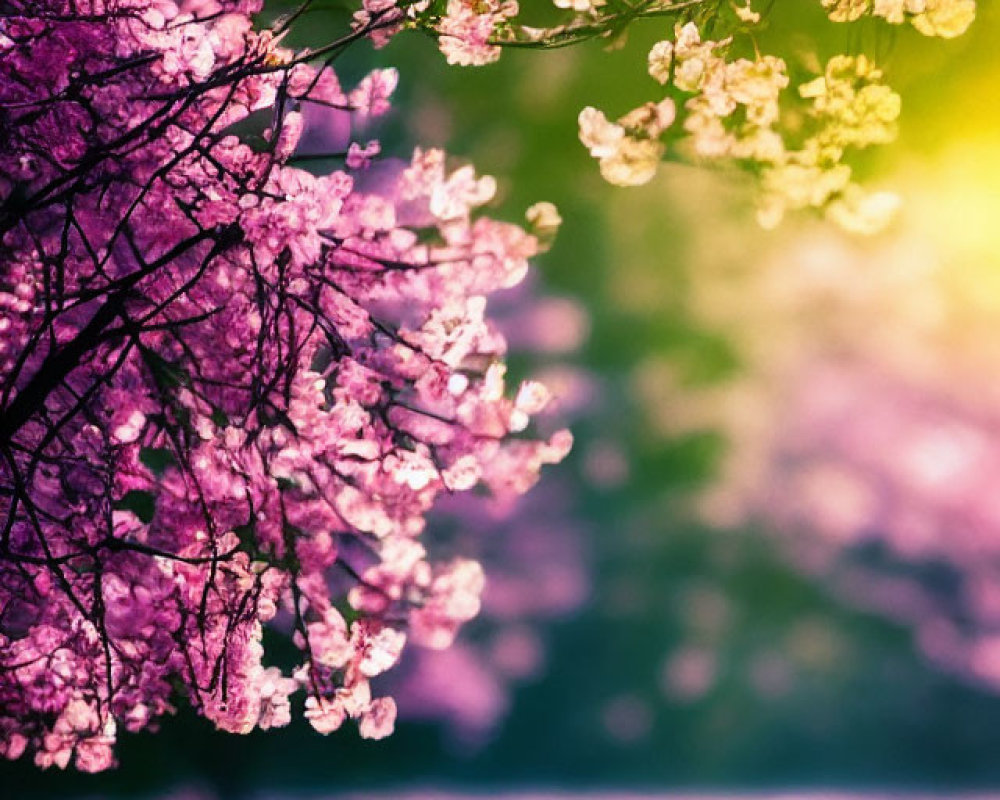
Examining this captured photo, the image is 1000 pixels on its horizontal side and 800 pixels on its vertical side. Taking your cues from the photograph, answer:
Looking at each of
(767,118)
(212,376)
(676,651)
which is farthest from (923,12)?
(676,651)

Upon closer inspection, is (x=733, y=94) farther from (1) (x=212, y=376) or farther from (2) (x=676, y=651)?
(2) (x=676, y=651)

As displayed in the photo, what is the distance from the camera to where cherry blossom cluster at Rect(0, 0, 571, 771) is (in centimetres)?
310

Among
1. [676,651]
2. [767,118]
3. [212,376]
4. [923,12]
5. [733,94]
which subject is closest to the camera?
[923,12]

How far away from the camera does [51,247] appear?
351 cm

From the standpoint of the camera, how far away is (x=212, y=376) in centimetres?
359

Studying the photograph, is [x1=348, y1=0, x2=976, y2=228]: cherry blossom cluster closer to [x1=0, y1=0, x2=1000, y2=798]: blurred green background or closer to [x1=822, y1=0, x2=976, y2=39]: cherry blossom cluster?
[x1=822, y1=0, x2=976, y2=39]: cherry blossom cluster

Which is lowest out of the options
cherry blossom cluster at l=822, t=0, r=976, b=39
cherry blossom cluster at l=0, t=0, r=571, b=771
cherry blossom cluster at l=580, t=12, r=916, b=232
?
cherry blossom cluster at l=0, t=0, r=571, b=771

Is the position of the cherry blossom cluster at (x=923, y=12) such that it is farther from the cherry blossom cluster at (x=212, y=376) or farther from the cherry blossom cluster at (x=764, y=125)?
the cherry blossom cluster at (x=212, y=376)

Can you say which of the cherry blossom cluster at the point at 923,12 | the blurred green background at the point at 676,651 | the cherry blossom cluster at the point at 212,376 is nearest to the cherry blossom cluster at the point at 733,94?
the cherry blossom cluster at the point at 923,12

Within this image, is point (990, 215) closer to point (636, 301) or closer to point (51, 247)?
point (636, 301)

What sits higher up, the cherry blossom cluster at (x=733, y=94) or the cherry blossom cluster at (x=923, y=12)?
the cherry blossom cluster at (x=923, y=12)

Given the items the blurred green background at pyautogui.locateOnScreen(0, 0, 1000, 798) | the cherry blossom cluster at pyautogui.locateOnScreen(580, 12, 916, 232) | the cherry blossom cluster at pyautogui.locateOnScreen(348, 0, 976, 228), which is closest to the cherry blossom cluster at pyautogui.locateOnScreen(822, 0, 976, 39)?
the cherry blossom cluster at pyautogui.locateOnScreen(348, 0, 976, 228)

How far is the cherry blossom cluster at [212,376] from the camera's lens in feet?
10.2

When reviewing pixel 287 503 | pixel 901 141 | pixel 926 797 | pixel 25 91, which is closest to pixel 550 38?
pixel 25 91
